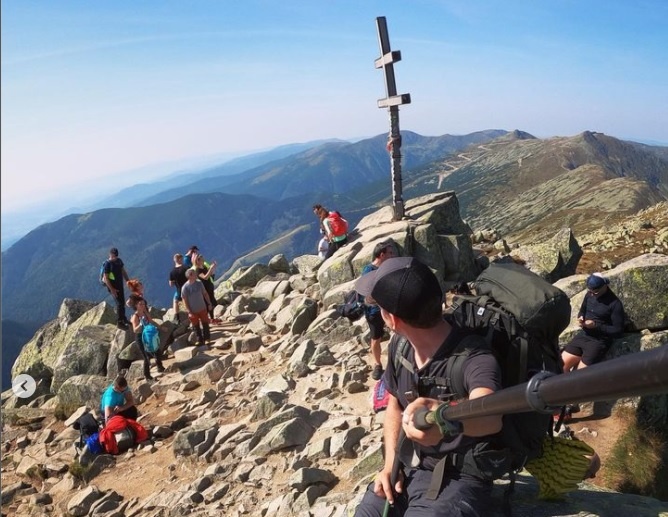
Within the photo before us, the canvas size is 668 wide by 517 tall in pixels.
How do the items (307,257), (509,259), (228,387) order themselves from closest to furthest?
(228,387)
(509,259)
(307,257)

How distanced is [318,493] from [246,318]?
39.8ft

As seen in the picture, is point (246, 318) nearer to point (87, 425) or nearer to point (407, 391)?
point (87, 425)

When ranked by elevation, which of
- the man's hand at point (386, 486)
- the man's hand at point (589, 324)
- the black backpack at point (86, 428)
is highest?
the man's hand at point (386, 486)

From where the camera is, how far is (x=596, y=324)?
9625 mm

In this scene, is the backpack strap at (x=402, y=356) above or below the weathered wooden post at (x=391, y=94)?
below

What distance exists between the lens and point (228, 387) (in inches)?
554

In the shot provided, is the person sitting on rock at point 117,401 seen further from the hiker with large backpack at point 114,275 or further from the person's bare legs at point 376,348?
the person's bare legs at point 376,348

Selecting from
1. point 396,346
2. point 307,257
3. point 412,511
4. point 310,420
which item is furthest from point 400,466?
point 307,257

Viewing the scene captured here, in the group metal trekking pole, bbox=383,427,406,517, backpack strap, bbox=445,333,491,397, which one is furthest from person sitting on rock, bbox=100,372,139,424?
backpack strap, bbox=445,333,491,397

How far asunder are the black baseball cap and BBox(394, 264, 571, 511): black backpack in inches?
16.0

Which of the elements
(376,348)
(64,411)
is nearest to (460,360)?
(376,348)

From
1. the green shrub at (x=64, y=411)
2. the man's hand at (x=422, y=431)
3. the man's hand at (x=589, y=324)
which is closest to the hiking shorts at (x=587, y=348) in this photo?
the man's hand at (x=589, y=324)

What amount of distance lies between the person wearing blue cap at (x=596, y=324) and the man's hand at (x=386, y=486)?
6.81 metres

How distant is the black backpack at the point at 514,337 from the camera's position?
11.9ft
